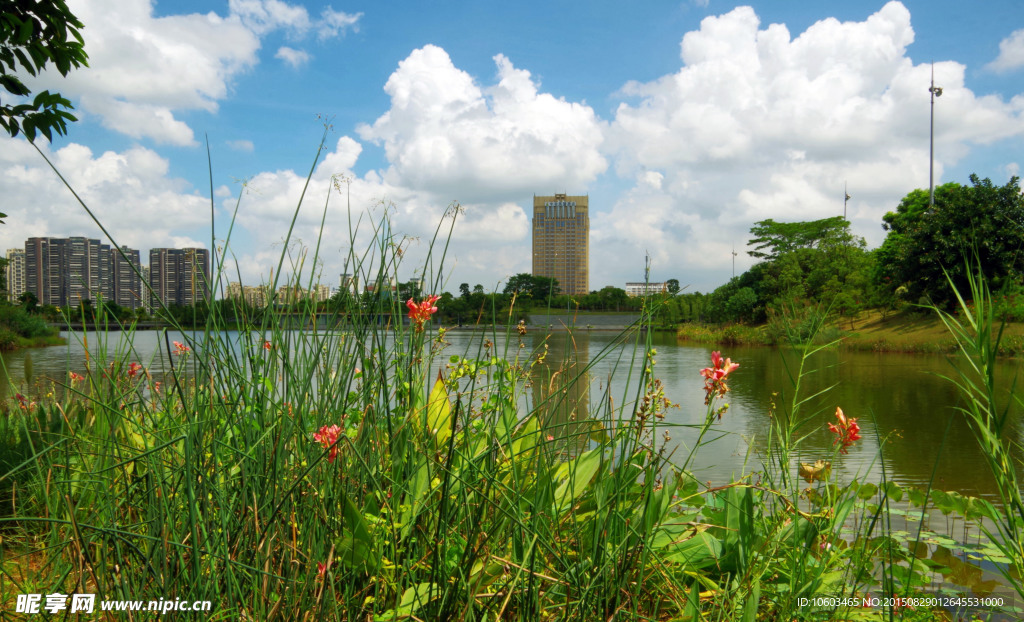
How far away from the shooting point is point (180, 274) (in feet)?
5.69

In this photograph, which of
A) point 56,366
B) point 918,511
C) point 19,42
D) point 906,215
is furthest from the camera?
point 906,215

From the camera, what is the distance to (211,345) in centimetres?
120

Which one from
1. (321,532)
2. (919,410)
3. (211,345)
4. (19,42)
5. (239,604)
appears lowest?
(919,410)

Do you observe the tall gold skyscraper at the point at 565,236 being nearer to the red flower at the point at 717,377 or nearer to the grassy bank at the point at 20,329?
the red flower at the point at 717,377

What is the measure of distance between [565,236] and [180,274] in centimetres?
144

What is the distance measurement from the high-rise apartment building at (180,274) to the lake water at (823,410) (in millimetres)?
156

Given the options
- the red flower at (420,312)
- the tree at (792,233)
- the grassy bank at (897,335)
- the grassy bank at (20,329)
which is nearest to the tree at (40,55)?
the red flower at (420,312)

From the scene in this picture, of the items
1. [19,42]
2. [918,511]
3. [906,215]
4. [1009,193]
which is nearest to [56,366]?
[19,42]

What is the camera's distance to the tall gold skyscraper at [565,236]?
7.61ft

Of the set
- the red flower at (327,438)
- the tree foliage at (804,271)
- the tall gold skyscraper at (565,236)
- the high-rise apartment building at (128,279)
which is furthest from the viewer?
the tree foliage at (804,271)

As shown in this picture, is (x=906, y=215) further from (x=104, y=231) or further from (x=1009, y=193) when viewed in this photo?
(x=104, y=231)

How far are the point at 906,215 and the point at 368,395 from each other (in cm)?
3470

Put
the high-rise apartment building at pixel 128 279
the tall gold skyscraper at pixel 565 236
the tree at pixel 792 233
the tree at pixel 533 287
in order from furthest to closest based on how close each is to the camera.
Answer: the tree at pixel 792 233, the tall gold skyscraper at pixel 565 236, the tree at pixel 533 287, the high-rise apartment building at pixel 128 279

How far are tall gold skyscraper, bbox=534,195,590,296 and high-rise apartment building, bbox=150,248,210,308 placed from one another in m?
1.10
